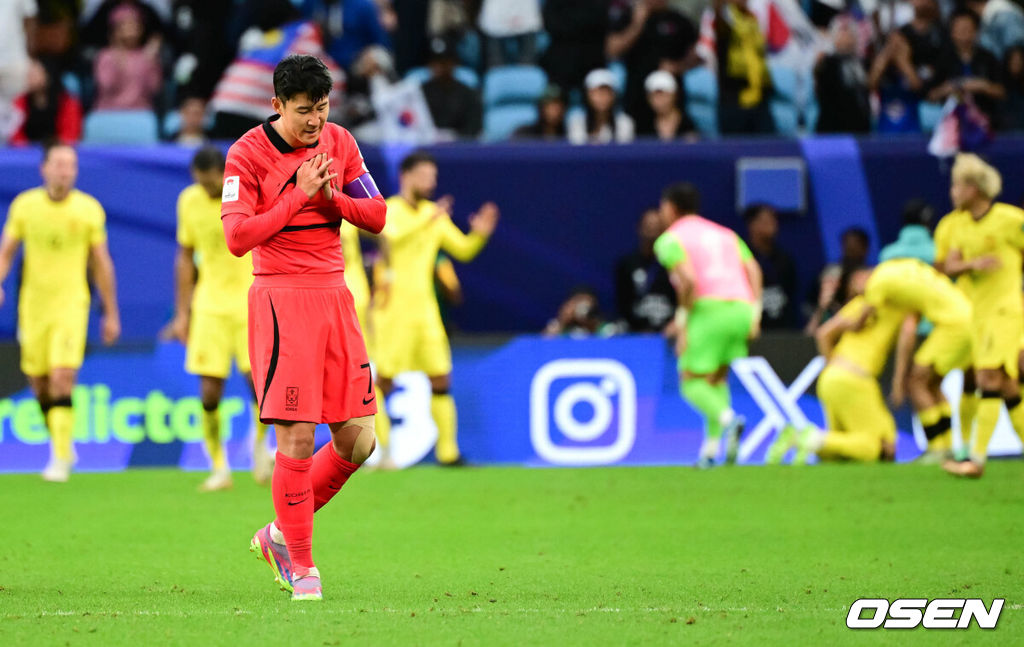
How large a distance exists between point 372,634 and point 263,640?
1.26ft

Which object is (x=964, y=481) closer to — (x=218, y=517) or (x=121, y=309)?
(x=218, y=517)

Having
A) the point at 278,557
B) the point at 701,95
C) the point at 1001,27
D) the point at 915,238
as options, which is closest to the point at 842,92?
the point at 701,95

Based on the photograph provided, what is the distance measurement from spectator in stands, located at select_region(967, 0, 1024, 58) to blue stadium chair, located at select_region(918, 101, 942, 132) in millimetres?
915

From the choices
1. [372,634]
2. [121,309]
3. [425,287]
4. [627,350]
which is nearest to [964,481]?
[627,350]

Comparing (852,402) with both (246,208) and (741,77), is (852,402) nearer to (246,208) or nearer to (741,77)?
(741,77)

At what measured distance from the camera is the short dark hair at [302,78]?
6.05 m

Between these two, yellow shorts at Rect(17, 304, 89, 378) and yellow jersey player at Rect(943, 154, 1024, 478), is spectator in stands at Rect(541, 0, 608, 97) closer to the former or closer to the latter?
yellow jersey player at Rect(943, 154, 1024, 478)

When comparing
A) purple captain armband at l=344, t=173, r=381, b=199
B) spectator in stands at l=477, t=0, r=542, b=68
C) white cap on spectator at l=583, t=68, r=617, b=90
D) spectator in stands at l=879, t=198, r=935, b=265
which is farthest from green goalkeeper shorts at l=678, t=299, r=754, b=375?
purple captain armband at l=344, t=173, r=381, b=199

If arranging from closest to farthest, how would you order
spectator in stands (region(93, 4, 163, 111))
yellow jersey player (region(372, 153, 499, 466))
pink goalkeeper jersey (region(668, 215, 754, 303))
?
pink goalkeeper jersey (region(668, 215, 754, 303)) → yellow jersey player (region(372, 153, 499, 466)) → spectator in stands (region(93, 4, 163, 111))

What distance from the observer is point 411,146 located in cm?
1447

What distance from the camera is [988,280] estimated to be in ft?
36.9

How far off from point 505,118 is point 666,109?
6.17 feet

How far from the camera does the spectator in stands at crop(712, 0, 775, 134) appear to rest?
1555 centimetres

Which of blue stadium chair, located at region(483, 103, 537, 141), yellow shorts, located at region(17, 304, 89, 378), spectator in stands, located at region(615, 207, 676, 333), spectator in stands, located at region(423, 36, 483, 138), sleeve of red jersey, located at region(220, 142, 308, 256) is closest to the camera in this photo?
sleeve of red jersey, located at region(220, 142, 308, 256)
